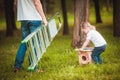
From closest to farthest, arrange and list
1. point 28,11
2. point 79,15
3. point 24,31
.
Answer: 1. point 28,11
2. point 24,31
3. point 79,15

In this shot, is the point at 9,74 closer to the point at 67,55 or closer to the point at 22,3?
the point at 22,3

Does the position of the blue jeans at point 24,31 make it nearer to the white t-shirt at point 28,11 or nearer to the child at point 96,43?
the white t-shirt at point 28,11

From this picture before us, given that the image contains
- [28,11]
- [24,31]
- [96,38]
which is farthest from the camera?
[96,38]

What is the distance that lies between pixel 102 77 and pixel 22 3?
9.37 ft

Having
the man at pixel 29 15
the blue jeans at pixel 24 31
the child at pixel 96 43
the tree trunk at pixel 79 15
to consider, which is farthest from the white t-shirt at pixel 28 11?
the tree trunk at pixel 79 15

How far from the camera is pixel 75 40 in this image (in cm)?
1576

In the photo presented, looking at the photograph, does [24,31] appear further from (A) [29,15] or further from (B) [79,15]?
(B) [79,15]

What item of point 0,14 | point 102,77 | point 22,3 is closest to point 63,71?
point 102,77

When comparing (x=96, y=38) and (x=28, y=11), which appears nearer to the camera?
(x=28, y=11)

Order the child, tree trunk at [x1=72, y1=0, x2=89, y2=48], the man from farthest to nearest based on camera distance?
tree trunk at [x1=72, y1=0, x2=89, y2=48] < the child < the man

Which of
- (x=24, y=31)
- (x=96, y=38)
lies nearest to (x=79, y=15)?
(x=96, y=38)

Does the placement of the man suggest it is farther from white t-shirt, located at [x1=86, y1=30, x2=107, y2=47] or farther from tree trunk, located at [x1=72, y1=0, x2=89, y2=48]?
tree trunk, located at [x1=72, y1=0, x2=89, y2=48]

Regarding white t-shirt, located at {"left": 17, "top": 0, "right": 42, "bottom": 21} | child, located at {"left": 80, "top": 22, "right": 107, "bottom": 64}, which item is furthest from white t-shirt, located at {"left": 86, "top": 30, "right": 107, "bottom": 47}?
white t-shirt, located at {"left": 17, "top": 0, "right": 42, "bottom": 21}

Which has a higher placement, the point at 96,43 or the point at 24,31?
the point at 24,31
